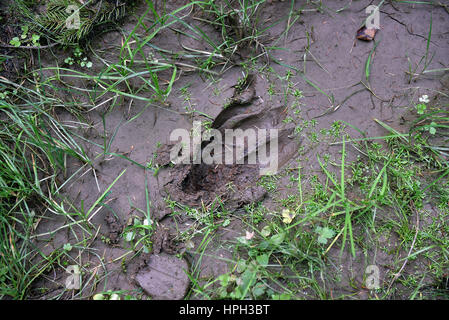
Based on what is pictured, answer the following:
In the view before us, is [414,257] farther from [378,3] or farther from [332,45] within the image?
[378,3]

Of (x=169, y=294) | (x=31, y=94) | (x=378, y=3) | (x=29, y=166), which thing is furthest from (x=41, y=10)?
(x=378, y=3)

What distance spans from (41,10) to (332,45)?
6.48 ft

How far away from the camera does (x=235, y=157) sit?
2176 millimetres

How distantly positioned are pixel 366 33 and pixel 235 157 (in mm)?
1225

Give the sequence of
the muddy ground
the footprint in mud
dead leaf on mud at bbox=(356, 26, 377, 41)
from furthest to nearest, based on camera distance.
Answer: dead leaf on mud at bbox=(356, 26, 377, 41)
the footprint in mud
the muddy ground

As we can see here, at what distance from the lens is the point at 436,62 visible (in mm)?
2289

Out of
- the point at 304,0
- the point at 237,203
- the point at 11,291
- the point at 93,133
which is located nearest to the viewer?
the point at 11,291

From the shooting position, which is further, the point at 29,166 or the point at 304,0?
the point at 304,0

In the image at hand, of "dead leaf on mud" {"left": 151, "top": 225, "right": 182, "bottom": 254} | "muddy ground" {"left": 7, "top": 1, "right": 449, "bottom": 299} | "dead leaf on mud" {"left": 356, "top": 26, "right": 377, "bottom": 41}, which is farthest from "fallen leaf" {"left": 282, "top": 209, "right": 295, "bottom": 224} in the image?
Result: "dead leaf on mud" {"left": 356, "top": 26, "right": 377, "bottom": 41}

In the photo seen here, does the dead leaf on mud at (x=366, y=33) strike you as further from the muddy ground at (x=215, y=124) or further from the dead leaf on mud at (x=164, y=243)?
the dead leaf on mud at (x=164, y=243)

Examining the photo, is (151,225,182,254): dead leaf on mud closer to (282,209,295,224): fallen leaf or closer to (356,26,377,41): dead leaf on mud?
(282,209,295,224): fallen leaf

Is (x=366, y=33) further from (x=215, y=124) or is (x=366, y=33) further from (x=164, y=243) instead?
(x=164, y=243)

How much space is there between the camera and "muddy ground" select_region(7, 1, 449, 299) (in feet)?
6.48

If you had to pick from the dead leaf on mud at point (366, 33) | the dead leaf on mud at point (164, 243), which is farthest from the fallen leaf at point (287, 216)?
the dead leaf on mud at point (366, 33)
